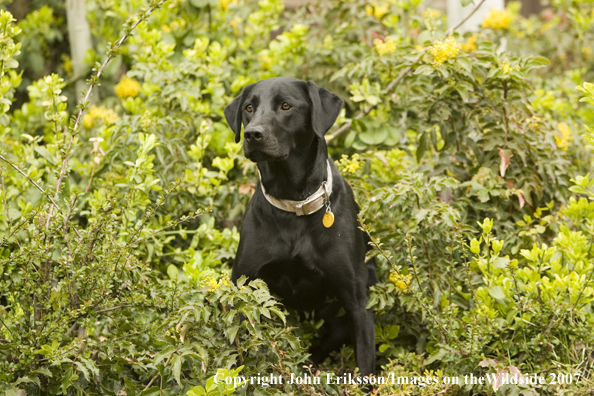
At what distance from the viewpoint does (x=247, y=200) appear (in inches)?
141

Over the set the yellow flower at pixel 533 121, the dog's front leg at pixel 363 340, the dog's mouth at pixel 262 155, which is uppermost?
the dog's mouth at pixel 262 155

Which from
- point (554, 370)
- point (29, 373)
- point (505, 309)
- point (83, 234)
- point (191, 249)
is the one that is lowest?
point (554, 370)

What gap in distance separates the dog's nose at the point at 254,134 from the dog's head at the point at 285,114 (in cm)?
1

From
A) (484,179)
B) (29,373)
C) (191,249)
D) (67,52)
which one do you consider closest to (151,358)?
(29,373)

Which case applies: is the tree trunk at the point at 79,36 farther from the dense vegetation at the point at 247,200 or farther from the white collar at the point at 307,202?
the white collar at the point at 307,202

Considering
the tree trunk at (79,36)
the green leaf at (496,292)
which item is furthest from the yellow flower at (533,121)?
the tree trunk at (79,36)

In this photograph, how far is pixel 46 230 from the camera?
2.25 meters

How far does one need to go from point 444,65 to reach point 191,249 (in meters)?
1.62

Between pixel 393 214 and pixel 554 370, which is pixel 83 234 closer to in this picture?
pixel 393 214

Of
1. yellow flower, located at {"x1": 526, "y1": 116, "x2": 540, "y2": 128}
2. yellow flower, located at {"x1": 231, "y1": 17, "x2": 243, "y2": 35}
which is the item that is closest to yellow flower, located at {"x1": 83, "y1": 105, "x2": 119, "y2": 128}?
yellow flower, located at {"x1": 231, "y1": 17, "x2": 243, "y2": 35}

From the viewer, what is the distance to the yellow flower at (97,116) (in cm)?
391

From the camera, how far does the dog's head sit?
255 cm

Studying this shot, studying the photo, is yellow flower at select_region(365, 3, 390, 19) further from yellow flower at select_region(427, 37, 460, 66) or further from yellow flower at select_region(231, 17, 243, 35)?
yellow flower at select_region(427, 37, 460, 66)

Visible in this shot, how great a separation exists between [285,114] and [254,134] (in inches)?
10.0
